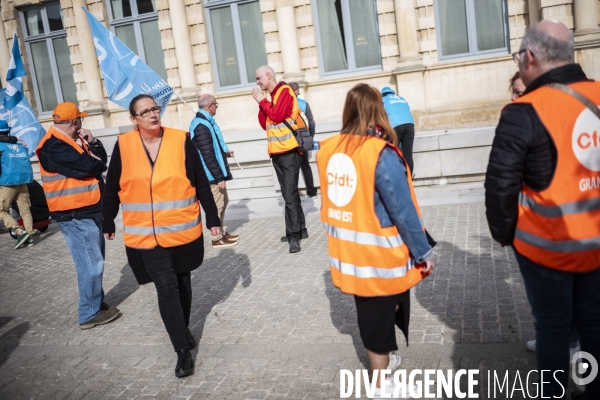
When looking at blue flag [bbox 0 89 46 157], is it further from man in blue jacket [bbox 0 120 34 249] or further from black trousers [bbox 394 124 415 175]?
black trousers [bbox 394 124 415 175]

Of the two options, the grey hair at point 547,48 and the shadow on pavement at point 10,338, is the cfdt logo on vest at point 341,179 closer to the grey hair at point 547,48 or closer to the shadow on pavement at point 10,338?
the grey hair at point 547,48

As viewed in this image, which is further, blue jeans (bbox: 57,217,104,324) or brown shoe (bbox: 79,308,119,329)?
brown shoe (bbox: 79,308,119,329)

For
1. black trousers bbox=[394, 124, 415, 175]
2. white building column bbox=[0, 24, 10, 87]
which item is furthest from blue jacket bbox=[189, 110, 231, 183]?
white building column bbox=[0, 24, 10, 87]

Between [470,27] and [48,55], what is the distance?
473 inches

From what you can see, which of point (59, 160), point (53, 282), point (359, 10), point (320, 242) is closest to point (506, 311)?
point (320, 242)

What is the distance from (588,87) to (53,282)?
664cm

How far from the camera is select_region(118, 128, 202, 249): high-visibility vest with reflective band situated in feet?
13.9

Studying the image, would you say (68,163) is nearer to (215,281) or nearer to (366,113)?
(215,281)

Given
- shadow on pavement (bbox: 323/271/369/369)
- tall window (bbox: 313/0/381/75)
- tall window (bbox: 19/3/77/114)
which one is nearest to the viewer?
shadow on pavement (bbox: 323/271/369/369)

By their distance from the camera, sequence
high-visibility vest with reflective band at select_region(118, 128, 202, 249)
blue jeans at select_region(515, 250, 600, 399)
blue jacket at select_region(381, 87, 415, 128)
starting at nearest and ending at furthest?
1. blue jeans at select_region(515, 250, 600, 399)
2. high-visibility vest with reflective band at select_region(118, 128, 202, 249)
3. blue jacket at select_region(381, 87, 415, 128)

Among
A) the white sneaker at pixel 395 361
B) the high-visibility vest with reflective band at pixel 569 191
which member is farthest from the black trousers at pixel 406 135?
the high-visibility vest with reflective band at pixel 569 191

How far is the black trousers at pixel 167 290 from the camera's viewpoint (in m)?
4.31

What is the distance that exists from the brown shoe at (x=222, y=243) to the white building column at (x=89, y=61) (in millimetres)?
9666

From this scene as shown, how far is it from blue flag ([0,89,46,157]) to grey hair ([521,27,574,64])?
8.47 meters
